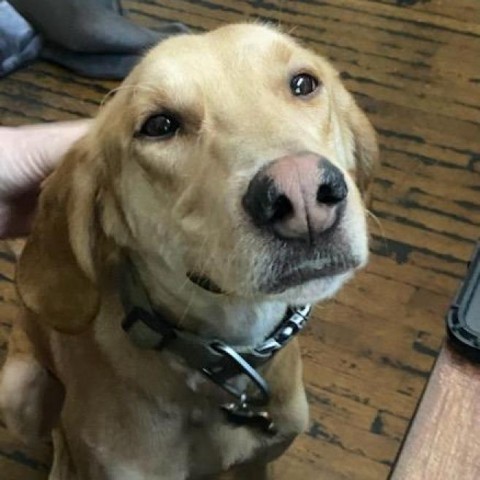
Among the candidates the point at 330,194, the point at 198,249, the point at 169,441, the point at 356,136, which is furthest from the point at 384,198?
the point at 330,194

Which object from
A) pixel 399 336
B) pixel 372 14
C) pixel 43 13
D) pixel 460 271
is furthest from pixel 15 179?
pixel 372 14

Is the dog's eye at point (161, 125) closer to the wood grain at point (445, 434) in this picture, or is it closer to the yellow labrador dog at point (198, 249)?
the yellow labrador dog at point (198, 249)

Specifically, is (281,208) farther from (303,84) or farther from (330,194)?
(303,84)

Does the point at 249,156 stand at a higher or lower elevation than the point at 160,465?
higher

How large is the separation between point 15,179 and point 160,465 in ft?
1.64

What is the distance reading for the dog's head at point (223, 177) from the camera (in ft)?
3.28

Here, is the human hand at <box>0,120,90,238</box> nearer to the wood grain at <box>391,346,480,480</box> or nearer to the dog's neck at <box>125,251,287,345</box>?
the dog's neck at <box>125,251,287,345</box>

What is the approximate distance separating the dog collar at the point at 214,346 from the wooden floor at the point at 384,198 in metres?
0.49

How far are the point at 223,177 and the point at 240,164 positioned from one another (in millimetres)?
32

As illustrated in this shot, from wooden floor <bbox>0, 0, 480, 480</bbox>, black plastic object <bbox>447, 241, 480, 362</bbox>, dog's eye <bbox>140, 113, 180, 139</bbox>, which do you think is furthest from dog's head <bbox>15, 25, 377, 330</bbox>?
wooden floor <bbox>0, 0, 480, 480</bbox>

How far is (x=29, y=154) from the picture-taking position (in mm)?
1506

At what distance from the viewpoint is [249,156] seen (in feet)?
3.40

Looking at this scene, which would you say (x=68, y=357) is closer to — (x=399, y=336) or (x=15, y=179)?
(x=15, y=179)

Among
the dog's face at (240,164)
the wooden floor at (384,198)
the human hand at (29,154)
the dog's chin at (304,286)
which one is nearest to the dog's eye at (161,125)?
the dog's face at (240,164)
